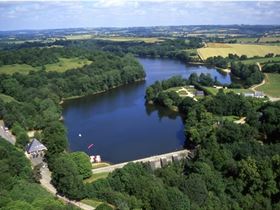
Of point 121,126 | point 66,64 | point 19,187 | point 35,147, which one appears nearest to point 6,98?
point 121,126

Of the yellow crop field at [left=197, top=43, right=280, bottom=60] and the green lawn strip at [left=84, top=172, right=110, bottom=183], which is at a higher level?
the green lawn strip at [left=84, top=172, right=110, bottom=183]

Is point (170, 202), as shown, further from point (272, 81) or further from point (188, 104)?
point (272, 81)

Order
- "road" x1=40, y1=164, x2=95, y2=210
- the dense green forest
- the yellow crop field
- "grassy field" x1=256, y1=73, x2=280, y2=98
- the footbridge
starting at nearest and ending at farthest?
the dense green forest < "road" x1=40, y1=164, x2=95, y2=210 < the footbridge < "grassy field" x1=256, y1=73, x2=280, y2=98 < the yellow crop field

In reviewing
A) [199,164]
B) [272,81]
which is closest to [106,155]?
[199,164]

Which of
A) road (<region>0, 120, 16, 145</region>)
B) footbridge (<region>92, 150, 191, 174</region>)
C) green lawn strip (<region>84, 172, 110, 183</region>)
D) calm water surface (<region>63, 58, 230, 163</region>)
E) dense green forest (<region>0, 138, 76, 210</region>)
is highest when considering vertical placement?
dense green forest (<region>0, 138, 76, 210</region>)

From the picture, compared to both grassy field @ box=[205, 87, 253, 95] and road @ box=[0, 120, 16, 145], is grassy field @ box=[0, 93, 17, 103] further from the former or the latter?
grassy field @ box=[205, 87, 253, 95]

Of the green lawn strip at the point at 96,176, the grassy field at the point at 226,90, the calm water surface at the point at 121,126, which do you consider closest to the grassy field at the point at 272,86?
the grassy field at the point at 226,90

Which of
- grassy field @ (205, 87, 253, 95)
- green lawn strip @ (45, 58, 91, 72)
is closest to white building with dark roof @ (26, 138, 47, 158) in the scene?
grassy field @ (205, 87, 253, 95)
